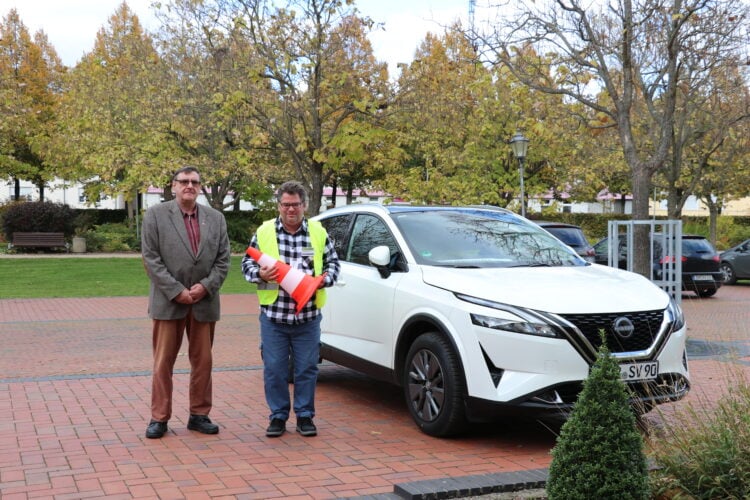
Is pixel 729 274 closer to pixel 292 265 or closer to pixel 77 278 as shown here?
pixel 77 278

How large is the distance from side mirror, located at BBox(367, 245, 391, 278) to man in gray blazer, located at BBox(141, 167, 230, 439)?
114cm

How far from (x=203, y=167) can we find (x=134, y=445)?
84.3 feet

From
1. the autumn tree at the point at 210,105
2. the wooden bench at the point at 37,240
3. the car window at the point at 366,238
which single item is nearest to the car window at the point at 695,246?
the autumn tree at the point at 210,105

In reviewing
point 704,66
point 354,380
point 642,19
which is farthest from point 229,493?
point 704,66

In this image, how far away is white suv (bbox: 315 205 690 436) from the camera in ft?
18.4

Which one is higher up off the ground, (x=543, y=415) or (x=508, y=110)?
(x=508, y=110)

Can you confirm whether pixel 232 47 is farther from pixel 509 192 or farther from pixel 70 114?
pixel 70 114

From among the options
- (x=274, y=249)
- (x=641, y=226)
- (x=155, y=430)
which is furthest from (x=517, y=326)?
(x=641, y=226)

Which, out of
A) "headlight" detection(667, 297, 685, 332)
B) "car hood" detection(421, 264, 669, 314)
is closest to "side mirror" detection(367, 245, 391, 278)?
"car hood" detection(421, 264, 669, 314)

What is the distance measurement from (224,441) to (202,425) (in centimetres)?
31

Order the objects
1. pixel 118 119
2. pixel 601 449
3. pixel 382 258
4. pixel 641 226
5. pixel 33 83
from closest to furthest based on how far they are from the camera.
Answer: pixel 601 449
pixel 382 258
pixel 641 226
pixel 118 119
pixel 33 83

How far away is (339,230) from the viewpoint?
805 centimetres

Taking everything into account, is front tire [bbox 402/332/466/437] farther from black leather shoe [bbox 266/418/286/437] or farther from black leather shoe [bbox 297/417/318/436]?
black leather shoe [bbox 266/418/286/437]

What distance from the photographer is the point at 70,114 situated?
125ft
